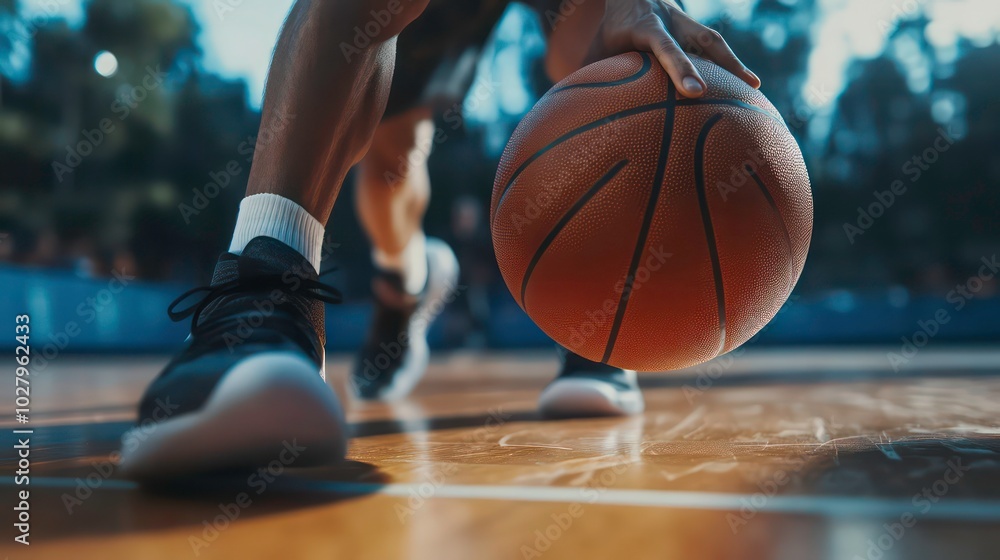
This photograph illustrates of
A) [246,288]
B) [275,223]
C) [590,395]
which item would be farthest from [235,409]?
[590,395]

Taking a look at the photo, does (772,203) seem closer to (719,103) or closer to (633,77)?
(719,103)

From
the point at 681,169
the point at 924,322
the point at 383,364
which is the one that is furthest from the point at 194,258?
the point at 681,169

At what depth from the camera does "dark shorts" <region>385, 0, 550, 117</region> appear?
174 cm

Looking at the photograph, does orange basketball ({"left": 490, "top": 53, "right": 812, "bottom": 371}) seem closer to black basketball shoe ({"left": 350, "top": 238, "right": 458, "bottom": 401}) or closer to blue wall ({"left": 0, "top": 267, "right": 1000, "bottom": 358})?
black basketball shoe ({"left": 350, "top": 238, "right": 458, "bottom": 401})

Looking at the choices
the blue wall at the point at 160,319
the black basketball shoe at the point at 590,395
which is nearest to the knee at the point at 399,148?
the black basketball shoe at the point at 590,395

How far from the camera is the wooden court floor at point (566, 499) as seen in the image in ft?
1.65

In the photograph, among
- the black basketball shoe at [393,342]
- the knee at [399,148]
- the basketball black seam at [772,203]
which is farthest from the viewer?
the black basketball shoe at [393,342]

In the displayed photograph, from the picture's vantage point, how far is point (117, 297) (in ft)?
20.8

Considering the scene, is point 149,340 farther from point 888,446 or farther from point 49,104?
point 888,446

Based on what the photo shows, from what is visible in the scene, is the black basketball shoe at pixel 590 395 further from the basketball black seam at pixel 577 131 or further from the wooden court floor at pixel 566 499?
the basketball black seam at pixel 577 131

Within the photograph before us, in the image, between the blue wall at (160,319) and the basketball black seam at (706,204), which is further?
the blue wall at (160,319)

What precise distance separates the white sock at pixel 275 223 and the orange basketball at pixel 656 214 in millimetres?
293

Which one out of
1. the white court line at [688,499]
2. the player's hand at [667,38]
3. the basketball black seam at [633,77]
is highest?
the player's hand at [667,38]

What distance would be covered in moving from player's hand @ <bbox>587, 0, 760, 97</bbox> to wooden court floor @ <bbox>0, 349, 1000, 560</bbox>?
51 cm
